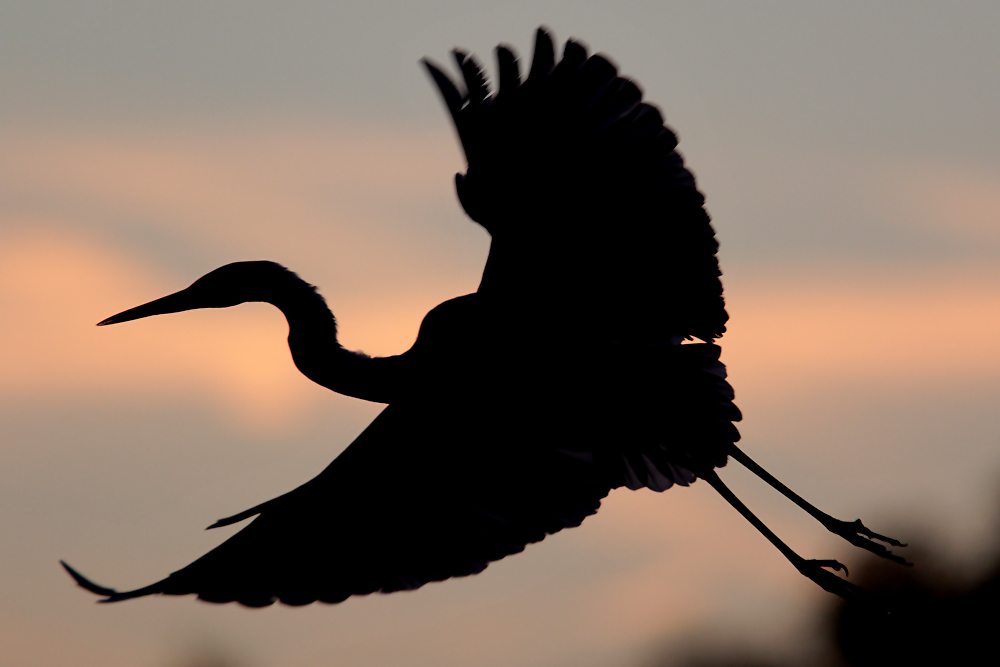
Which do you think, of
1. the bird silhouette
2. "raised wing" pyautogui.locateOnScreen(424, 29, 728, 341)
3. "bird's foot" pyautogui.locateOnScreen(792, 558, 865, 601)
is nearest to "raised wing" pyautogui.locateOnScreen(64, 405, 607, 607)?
the bird silhouette

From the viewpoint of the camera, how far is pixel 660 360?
7.30 meters

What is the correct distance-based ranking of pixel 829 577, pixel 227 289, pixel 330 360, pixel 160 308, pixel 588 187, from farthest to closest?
pixel 829 577 < pixel 160 308 < pixel 227 289 < pixel 330 360 < pixel 588 187

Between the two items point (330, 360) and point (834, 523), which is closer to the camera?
point (330, 360)

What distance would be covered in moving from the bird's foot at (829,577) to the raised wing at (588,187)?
106 inches

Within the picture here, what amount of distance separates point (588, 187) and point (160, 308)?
3117 millimetres

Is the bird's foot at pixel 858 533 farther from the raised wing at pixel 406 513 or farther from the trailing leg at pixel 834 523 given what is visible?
the raised wing at pixel 406 513

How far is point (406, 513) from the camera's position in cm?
811

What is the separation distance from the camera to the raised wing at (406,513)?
774 cm

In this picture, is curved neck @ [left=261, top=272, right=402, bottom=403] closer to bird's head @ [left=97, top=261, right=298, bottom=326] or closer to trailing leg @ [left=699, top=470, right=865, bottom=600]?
bird's head @ [left=97, top=261, right=298, bottom=326]

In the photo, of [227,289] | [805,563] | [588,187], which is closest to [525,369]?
[588,187]

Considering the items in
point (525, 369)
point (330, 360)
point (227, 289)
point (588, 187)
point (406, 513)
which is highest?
point (227, 289)

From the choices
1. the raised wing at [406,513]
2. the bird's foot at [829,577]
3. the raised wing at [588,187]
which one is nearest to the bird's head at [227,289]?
the raised wing at [406,513]

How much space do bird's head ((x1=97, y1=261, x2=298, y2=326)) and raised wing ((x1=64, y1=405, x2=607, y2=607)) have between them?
1.04 meters

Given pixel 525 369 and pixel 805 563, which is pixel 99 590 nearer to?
pixel 525 369
